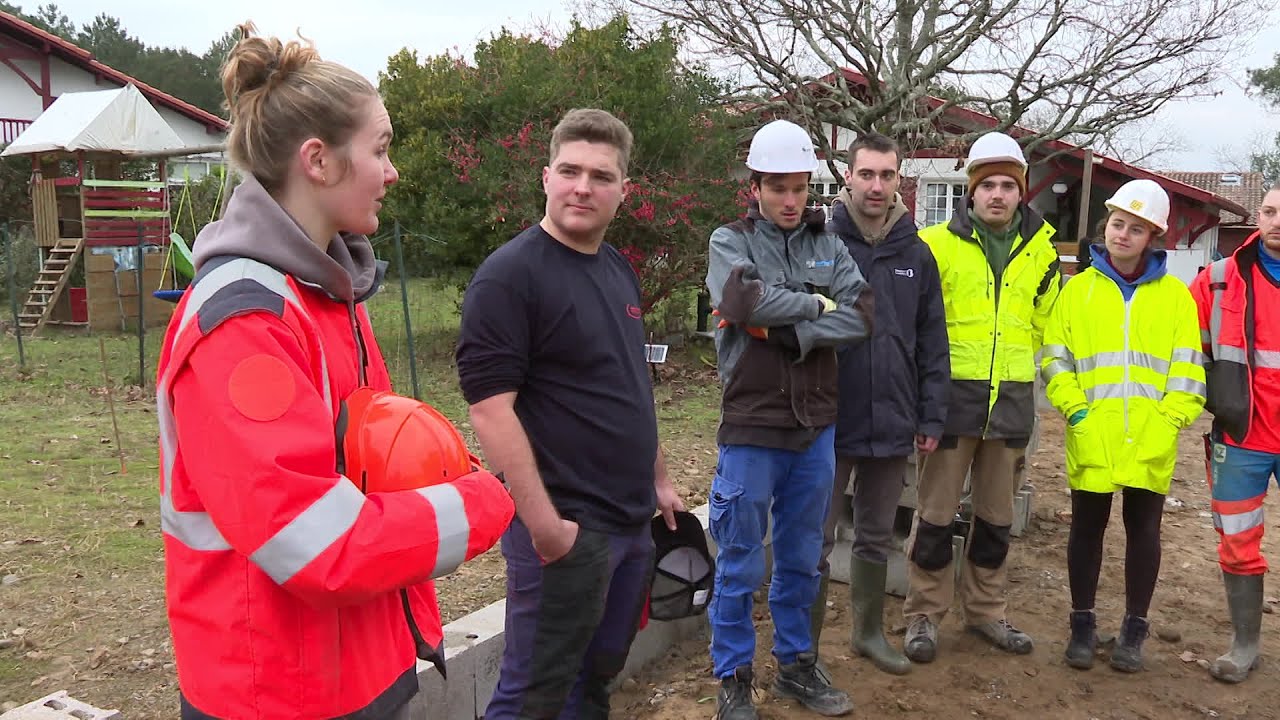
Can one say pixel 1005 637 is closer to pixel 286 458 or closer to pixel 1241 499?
pixel 1241 499

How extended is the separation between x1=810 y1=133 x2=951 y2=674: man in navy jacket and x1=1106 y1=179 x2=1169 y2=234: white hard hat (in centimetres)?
91

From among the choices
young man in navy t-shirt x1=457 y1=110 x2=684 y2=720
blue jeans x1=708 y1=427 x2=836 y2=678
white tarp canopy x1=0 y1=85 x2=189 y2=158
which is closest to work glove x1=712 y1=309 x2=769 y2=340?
blue jeans x1=708 y1=427 x2=836 y2=678

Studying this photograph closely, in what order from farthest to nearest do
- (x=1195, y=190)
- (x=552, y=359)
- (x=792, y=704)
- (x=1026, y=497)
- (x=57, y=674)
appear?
(x=1195, y=190) → (x=1026, y=497) → (x=792, y=704) → (x=57, y=674) → (x=552, y=359)

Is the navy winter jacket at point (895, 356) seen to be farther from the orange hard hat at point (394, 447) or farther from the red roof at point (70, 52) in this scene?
the red roof at point (70, 52)

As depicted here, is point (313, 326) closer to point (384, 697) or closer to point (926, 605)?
point (384, 697)

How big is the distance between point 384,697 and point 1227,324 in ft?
13.1

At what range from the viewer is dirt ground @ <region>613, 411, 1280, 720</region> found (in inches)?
150

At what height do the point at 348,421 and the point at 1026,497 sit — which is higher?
the point at 348,421

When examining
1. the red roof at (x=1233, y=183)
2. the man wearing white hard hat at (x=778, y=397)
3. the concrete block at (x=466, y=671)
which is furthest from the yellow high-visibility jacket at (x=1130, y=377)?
the red roof at (x=1233, y=183)

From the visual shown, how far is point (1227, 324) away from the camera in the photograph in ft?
13.6

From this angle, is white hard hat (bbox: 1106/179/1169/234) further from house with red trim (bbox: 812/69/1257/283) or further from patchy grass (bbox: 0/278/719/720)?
house with red trim (bbox: 812/69/1257/283)

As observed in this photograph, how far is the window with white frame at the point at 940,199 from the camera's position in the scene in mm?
17922

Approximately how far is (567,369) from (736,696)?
5.55ft

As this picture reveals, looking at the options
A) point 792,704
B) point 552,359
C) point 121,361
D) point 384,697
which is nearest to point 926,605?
point 792,704
